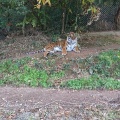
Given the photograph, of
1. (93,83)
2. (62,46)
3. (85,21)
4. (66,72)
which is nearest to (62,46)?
(62,46)

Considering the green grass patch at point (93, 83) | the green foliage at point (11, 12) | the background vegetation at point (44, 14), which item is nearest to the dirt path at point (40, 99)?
the green grass patch at point (93, 83)

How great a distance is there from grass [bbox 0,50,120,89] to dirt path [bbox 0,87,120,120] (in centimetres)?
23

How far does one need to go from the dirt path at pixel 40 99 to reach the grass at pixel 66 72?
0.23 meters

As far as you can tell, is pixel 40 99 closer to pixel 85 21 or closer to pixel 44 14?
pixel 44 14

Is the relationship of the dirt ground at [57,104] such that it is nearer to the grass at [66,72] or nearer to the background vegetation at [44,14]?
→ the grass at [66,72]

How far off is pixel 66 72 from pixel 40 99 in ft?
4.28

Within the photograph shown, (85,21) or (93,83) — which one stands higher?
(85,21)

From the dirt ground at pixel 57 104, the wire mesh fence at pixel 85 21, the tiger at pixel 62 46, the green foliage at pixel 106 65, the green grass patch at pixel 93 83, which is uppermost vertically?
the wire mesh fence at pixel 85 21

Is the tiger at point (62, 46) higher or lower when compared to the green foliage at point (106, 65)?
higher

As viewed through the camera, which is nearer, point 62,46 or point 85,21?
point 62,46

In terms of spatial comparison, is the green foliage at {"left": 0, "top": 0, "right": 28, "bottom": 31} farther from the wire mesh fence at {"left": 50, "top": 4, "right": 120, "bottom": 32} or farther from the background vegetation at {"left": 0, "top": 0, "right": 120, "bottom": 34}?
the wire mesh fence at {"left": 50, "top": 4, "right": 120, "bottom": 32}

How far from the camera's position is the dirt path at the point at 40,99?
573 cm

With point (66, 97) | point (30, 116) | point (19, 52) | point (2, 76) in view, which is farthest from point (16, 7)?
point (30, 116)

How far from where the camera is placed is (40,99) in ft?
20.3
